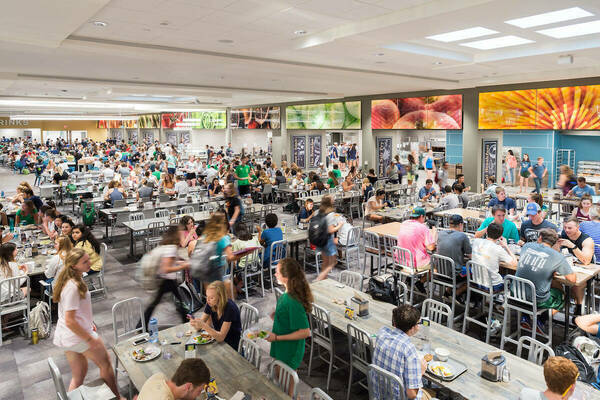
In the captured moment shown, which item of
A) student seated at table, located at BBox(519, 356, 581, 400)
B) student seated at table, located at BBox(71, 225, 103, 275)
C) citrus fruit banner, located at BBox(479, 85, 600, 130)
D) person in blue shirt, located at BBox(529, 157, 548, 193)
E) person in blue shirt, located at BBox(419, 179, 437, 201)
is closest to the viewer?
student seated at table, located at BBox(519, 356, 581, 400)

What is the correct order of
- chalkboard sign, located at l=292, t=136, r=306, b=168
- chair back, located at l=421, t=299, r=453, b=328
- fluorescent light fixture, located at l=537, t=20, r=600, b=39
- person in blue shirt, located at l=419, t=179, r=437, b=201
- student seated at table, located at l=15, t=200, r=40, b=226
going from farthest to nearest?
1. chalkboard sign, located at l=292, t=136, r=306, b=168
2. person in blue shirt, located at l=419, t=179, r=437, b=201
3. student seated at table, located at l=15, t=200, r=40, b=226
4. fluorescent light fixture, located at l=537, t=20, r=600, b=39
5. chair back, located at l=421, t=299, r=453, b=328

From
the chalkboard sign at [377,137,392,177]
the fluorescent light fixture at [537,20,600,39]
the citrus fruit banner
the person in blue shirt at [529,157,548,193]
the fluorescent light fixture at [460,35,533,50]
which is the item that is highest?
the fluorescent light fixture at [460,35,533,50]

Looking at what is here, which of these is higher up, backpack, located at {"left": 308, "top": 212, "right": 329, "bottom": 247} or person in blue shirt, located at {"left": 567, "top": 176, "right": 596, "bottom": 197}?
person in blue shirt, located at {"left": 567, "top": 176, "right": 596, "bottom": 197}

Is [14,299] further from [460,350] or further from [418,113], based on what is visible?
[418,113]

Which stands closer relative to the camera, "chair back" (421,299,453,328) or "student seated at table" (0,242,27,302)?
"chair back" (421,299,453,328)

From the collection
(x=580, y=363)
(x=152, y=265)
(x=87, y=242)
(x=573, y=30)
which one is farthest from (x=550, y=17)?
(x=87, y=242)

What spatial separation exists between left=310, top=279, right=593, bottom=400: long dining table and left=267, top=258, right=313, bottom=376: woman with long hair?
0.70 m

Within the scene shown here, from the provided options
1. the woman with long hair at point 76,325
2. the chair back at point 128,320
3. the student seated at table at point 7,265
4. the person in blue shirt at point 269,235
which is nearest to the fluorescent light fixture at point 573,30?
the person in blue shirt at point 269,235

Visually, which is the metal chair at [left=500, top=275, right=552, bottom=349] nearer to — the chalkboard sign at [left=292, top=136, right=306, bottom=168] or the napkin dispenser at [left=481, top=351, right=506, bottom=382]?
the napkin dispenser at [left=481, top=351, right=506, bottom=382]

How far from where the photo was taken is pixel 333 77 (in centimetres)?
1181

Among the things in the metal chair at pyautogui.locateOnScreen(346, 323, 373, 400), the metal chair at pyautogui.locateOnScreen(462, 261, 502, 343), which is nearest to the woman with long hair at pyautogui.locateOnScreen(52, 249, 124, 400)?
the metal chair at pyautogui.locateOnScreen(346, 323, 373, 400)

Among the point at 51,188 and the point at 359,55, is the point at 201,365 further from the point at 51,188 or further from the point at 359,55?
the point at 51,188

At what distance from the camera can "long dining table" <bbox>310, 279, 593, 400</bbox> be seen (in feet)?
10.5

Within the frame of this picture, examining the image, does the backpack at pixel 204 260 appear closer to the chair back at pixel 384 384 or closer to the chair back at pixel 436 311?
the chair back at pixel 436 311
